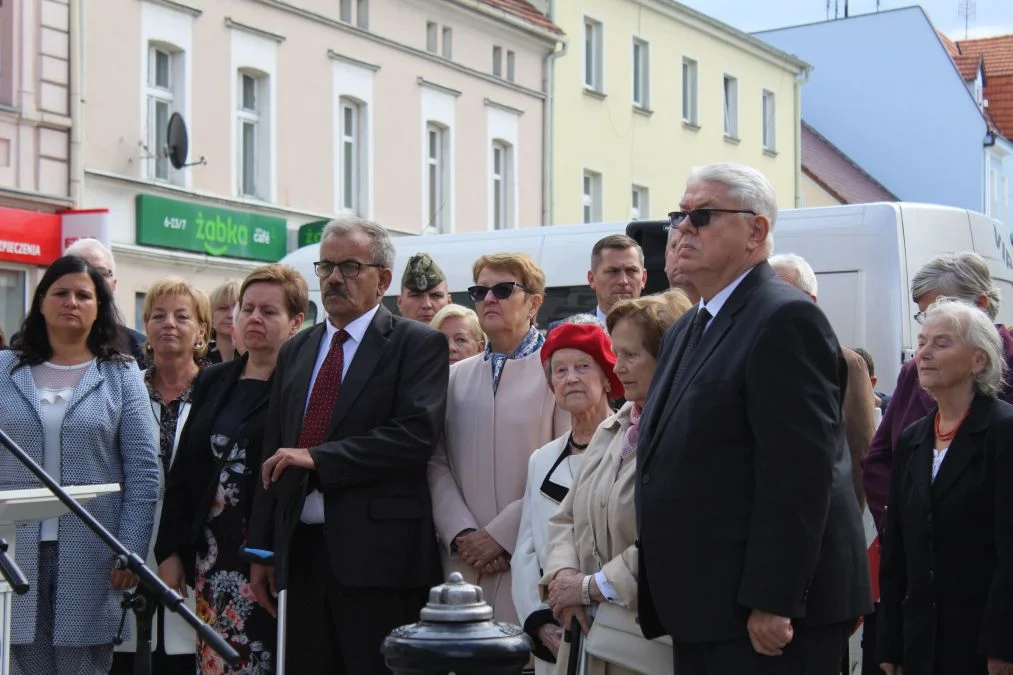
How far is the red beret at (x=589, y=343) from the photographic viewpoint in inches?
212

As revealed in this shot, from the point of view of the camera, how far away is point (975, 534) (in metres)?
5.16

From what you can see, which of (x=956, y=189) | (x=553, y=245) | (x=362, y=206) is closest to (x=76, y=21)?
(x=362, y=206)

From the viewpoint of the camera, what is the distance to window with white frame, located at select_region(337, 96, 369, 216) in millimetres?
23000

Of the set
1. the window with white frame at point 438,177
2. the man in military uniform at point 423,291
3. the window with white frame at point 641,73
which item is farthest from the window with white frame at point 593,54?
the man in military uniform at point 423,291

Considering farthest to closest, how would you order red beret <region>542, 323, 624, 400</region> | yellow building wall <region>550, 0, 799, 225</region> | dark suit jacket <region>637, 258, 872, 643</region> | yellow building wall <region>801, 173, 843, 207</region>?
1. yellow building wall <region>801, 173, 843, 207</region>
2. yellow building wall <region>550, 0, 799, 225</region>
3. red beret <region>542, 323, 624, 400</region>
4. dark suit jacket <region>637, 258, 872, 643</region>

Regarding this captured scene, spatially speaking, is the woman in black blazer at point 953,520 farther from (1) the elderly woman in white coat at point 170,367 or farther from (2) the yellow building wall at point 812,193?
(2) the yellow building wall at point 812,193

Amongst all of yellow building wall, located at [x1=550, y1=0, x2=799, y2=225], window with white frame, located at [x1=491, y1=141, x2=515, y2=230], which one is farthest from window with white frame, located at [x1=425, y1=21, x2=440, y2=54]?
yellow building wall, located at [x1=550, y1=0, x2=799, y2=225]

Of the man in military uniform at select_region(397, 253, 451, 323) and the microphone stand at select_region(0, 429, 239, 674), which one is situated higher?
the man in military uniform at select_region(397, 253, 451, 323)

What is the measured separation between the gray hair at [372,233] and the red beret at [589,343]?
0.79 metres

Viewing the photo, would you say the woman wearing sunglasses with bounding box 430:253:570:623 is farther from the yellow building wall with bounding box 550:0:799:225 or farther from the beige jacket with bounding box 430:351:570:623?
the yellow building wall with bounding box 550:0:799:225

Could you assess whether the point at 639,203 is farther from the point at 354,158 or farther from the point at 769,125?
the point at 354,158

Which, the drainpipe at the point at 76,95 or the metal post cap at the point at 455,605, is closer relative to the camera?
the metal post cap at the point at 455,605

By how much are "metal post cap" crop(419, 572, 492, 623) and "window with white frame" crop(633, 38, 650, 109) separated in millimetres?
27052

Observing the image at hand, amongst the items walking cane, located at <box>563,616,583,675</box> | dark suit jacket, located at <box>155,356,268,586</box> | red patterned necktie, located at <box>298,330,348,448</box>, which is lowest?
walking cane, located at <box>563,616,583,675</box>
